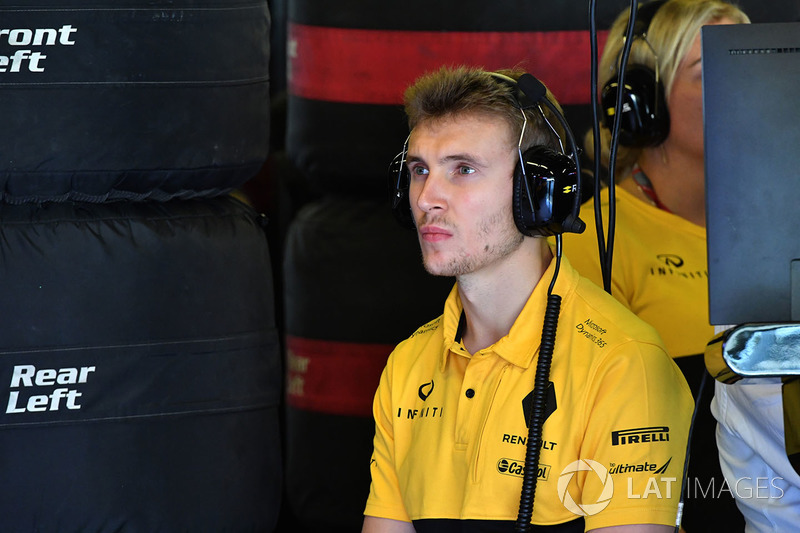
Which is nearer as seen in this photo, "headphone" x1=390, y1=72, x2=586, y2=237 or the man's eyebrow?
"headphone" x1=390, y1=72, x2=586, y2=237

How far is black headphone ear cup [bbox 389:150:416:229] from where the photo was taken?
1582mm

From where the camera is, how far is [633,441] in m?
1.35

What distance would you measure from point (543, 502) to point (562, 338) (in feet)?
0.74

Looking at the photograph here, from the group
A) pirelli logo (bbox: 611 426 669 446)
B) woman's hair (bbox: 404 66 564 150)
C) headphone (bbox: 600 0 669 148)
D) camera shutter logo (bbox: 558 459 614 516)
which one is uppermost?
headphone (bbox: 600 0 669 148)

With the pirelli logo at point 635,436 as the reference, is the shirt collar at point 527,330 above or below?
above

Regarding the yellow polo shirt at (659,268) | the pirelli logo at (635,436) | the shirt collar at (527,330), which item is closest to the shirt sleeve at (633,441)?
the pirelli logo at (635,436)

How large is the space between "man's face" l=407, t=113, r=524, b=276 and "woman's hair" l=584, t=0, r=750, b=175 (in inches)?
22.3

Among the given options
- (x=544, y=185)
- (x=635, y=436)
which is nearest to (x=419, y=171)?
(x=544, y=185)

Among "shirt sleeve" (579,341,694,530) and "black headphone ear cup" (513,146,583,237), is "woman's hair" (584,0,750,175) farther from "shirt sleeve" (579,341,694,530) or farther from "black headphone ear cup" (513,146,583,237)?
"shirt sleeve" (579,341,694,530)

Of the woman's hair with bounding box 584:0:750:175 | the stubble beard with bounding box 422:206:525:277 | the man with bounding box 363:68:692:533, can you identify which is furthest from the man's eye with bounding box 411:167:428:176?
the woman's hair with bounding box 584:0:750:175

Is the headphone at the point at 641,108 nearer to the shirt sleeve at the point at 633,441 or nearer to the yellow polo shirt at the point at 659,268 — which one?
the yellow polo shirt at the point at 659,268

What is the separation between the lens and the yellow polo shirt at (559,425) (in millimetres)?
1344

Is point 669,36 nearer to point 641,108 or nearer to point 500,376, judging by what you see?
point 641,108

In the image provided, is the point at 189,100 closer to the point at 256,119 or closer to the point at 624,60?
the point at 256,119
